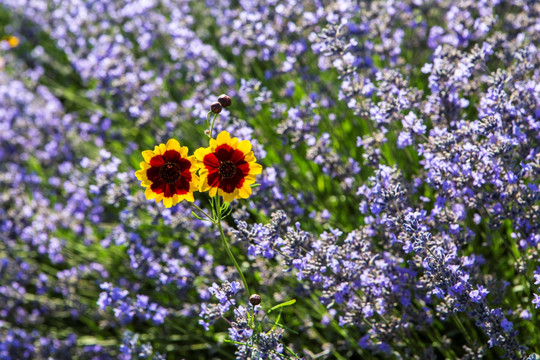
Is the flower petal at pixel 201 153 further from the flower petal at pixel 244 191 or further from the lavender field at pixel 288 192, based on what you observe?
the flower petal at pixel 244 191

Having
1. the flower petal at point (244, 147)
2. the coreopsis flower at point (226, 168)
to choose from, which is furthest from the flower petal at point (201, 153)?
the flower petal at point (244, 147)

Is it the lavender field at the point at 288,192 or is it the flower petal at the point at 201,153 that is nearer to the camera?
the flower petal at the point at 201,153

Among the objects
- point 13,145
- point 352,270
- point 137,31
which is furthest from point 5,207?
point 352,270

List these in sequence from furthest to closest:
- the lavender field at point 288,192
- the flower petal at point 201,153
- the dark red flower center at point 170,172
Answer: the lavender field at point 288,192
the dark red flower center at point 170,172
the flower petal at point 201,153

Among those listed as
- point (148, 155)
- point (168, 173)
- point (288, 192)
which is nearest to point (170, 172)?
point (168, 173)

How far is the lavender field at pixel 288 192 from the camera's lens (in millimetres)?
2396

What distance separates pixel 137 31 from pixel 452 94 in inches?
139

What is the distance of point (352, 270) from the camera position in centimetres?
248

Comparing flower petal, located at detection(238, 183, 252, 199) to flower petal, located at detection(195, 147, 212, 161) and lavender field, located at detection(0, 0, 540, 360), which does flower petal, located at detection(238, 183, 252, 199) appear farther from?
flower petal, located at detection(195, 147, 212, 161)

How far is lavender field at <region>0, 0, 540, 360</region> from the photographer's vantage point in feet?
7.86

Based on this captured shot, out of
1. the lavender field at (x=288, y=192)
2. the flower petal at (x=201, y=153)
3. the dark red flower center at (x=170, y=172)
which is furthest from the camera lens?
the lavender field at (x=288, y=192)

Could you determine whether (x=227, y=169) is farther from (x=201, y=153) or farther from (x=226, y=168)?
(x=201, y=153)

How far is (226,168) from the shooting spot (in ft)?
7.00

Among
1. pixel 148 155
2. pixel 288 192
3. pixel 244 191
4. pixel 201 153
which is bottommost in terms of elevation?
pixel 244 191
